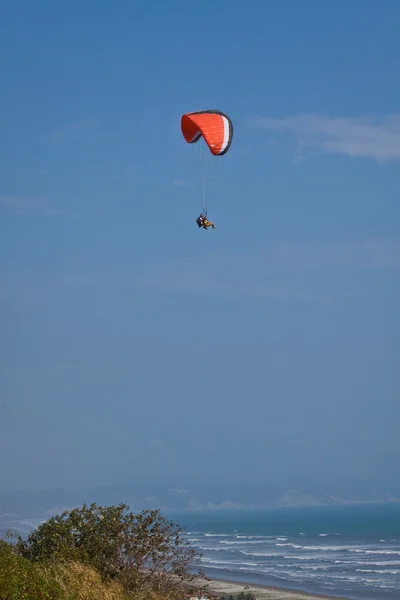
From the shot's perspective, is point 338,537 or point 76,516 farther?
point 338,537

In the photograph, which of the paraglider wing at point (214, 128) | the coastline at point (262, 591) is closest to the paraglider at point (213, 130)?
the paraglider wing at point (214, 128)

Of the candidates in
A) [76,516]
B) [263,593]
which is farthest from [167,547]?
[263,593]

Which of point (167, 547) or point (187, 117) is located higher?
point (187, 117)

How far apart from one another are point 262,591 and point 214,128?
1002 inches

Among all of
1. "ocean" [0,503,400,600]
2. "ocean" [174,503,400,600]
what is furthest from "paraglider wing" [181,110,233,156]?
"ocean" [174,503,400,600]

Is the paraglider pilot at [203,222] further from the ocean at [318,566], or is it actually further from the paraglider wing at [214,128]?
the ocean at [318,566]

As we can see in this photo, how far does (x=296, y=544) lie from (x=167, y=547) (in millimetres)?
68917

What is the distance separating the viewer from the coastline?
121 ft

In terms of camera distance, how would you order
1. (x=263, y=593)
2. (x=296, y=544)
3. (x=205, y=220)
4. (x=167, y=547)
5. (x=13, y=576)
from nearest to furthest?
(x=13, y=576)
(x=167, y=547)
(x=205, y=220)
(x=263, y=593)
(x=296, y=544)

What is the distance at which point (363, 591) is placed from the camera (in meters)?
40.1

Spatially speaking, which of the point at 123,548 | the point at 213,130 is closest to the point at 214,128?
the point at 213,130

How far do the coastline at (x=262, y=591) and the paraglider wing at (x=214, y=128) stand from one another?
20.9 m

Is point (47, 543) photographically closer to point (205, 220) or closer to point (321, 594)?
point (205, 220)

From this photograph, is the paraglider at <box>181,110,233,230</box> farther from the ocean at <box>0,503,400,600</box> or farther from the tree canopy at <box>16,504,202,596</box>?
the ocean at <box>0,503,400,600</box>
